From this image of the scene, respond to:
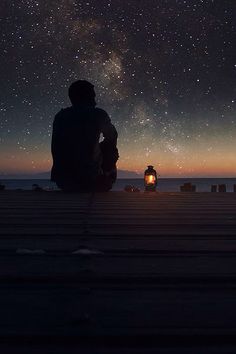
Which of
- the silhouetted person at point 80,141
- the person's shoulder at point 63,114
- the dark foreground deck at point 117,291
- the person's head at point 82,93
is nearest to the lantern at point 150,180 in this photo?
the silhouetted person at point 80,141

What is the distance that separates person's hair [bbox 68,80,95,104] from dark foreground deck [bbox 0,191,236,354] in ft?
11.9

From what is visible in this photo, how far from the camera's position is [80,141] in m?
5.85

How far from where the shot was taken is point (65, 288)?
52.2 inches

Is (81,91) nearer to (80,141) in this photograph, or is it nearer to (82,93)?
(82,93)

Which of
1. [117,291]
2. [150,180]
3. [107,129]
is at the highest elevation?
[107,129]

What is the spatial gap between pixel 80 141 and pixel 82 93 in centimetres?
64

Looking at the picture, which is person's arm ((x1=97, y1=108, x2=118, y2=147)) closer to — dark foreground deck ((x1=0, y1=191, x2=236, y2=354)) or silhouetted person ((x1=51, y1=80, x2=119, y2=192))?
silhouetted person ((x1=51, y1=80, x2=119, y2=192))

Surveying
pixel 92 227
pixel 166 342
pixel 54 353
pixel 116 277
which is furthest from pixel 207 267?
pixel 92 227

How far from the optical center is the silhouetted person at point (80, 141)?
19.2ft

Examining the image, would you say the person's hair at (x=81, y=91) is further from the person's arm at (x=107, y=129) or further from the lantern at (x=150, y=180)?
the lantern at (x=150, y=180)

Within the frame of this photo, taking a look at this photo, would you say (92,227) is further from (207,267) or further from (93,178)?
(93,178)

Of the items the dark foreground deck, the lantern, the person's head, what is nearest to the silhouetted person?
the person's head

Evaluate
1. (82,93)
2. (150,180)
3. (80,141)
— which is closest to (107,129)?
(80,141)

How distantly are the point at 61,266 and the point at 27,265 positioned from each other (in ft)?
0.41
